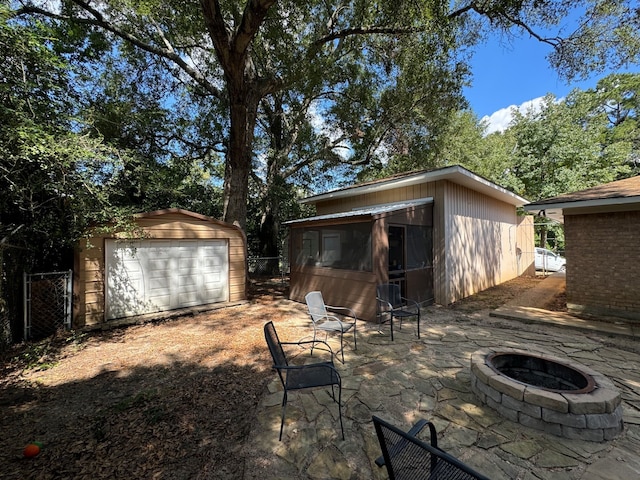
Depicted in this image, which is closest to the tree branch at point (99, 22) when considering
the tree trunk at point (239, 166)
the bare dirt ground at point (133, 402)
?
the tree trunk at point (239, 166)

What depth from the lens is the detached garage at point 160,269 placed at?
5470 mm

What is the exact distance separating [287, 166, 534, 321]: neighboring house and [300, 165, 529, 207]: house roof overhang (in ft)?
0.09

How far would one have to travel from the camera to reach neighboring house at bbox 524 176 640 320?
5.64 m

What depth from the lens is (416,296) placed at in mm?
7098

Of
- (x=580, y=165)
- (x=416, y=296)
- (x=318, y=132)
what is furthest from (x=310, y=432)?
(x=580, y=165)

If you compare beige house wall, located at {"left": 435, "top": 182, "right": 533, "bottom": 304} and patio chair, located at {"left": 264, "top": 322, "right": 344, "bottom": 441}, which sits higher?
beige house wall, located at {"left": 435, "top": 182, "right": 533, "bottom": 304}

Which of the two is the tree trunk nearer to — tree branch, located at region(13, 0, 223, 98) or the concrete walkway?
tree branch, located at region(13, 0, 223, 98)

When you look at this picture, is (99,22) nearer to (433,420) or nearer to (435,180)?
(435,180)

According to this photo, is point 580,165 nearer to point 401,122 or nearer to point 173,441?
point 401,122

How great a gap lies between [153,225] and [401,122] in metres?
11.2

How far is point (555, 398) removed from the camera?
2.43 meters

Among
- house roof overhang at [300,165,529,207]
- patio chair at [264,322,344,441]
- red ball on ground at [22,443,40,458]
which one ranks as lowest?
red ball on ground at [22,443,40,458]

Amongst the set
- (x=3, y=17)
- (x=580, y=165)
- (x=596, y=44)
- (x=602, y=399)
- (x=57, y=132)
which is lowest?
(x=602, y=399)

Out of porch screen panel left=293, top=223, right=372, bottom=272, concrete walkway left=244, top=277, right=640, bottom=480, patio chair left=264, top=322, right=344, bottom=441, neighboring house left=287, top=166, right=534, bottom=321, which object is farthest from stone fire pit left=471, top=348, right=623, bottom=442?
porch screen panel left=293, top=223, right=372, bottom=272
